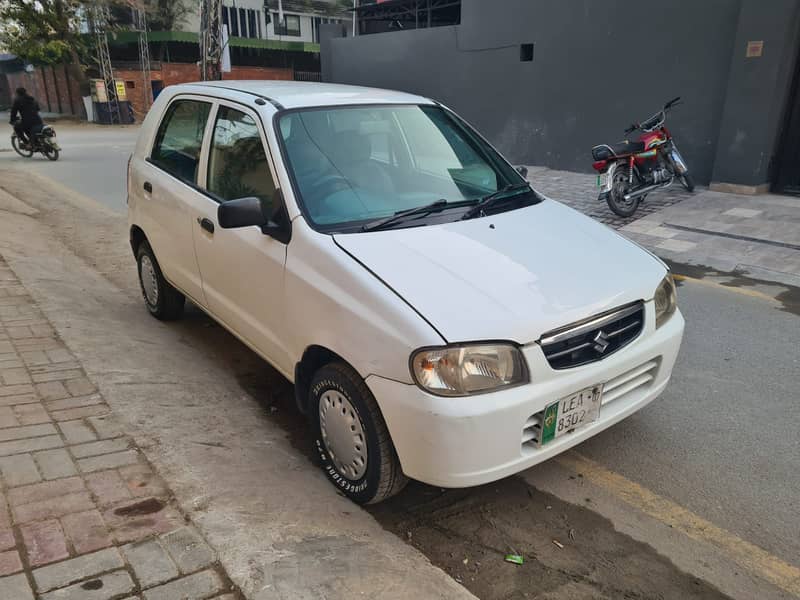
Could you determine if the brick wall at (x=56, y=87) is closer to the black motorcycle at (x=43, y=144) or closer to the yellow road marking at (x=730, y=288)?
the black motorcycle at (x=43, y=144)

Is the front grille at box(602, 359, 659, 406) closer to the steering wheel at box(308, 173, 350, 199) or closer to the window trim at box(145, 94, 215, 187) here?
the steering wheel at box(308, 173, 350, 199)

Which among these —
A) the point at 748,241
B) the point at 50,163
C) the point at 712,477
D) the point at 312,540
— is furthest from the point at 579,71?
the point at 50,163

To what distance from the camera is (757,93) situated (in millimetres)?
9203

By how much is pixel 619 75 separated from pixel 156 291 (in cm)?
933

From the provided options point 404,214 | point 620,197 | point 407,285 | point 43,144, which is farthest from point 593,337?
point 43,144

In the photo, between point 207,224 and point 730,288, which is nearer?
point 207,224

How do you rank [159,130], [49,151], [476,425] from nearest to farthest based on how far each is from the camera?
1. [476,425]
2. [159,130]
3. [49,151]

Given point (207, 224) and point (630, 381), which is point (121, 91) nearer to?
point (207, 224)

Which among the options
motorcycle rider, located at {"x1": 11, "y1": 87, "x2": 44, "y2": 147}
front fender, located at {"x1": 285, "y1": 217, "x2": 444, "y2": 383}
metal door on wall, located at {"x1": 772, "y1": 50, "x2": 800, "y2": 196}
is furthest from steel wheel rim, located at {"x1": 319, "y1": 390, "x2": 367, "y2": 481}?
motorcycle rider, located at {"x1": 11, "y1": 87, "x2": 44, "y2": 147}

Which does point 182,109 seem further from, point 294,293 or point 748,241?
point 748,241

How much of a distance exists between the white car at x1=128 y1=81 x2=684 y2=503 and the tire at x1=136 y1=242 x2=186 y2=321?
31.4 inches

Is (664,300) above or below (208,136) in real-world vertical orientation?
below

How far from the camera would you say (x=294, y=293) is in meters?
3.12

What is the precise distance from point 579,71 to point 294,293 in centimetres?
1072
